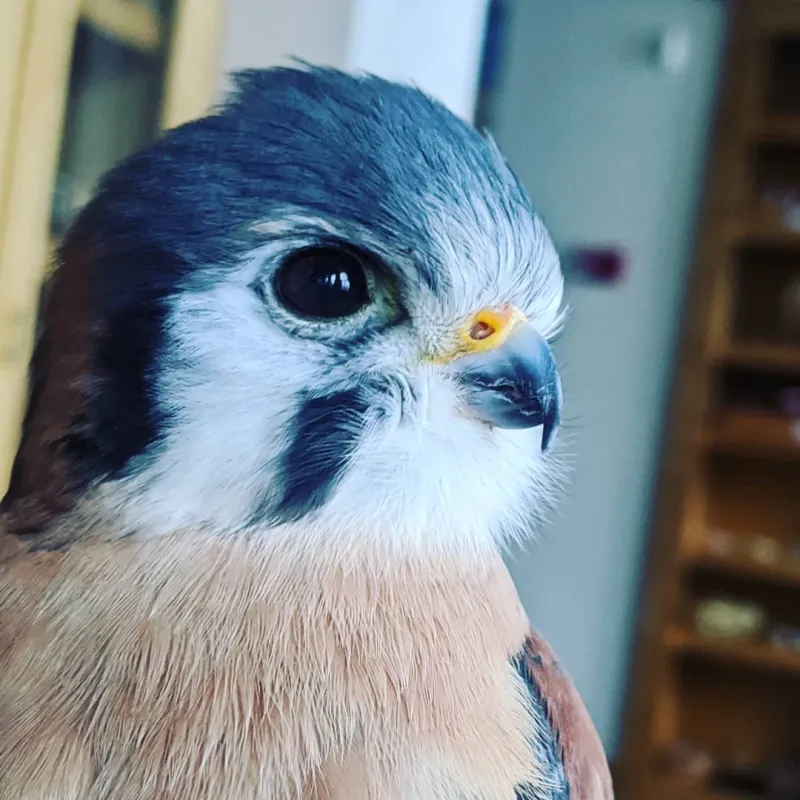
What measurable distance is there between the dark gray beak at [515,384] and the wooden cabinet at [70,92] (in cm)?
54

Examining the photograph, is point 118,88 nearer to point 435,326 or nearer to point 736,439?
point 435,326

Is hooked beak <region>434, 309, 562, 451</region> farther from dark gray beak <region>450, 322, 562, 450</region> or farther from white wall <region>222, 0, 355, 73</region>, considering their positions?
white wall <region>222, 0, 355, 73</region>

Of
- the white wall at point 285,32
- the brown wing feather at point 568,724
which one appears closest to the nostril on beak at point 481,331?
the brown wing feather at point 568,724

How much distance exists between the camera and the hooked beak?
0.44 m

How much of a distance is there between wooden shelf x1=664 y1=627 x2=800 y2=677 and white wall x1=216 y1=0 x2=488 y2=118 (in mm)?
2158

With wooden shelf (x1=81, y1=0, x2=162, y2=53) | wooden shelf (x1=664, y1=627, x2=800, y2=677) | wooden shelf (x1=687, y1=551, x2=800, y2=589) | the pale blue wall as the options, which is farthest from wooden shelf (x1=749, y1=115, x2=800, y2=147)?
wooden shelf (x1=81, y1=0, x2=162, y2=53)

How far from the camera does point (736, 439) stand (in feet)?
8.09

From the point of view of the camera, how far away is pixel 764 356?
2.46 meters

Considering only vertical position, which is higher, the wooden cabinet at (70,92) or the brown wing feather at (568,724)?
the wooden cabinet at (70,92)

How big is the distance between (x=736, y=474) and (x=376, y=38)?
2.30 metres

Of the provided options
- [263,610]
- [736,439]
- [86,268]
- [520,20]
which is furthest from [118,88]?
[736,439]

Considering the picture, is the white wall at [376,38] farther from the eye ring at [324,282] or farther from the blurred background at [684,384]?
the blurred background at [684,384]

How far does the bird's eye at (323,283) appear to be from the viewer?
0.41m

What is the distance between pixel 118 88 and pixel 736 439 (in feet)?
6.61
